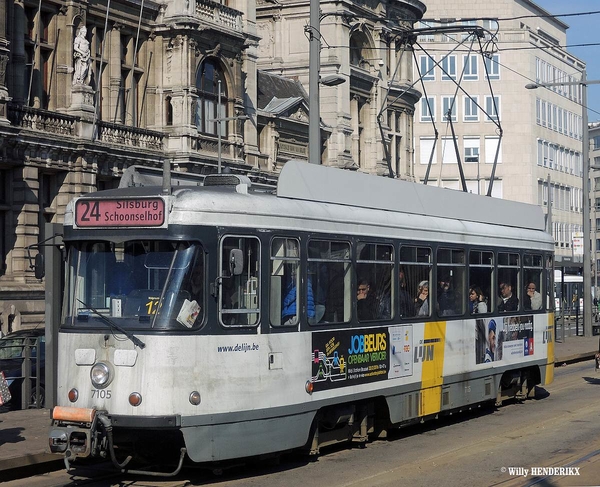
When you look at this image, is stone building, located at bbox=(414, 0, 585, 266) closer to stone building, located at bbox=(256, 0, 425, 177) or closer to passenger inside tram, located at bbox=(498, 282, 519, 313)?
stone building, located at bbox=(256, 0, 425, 177)

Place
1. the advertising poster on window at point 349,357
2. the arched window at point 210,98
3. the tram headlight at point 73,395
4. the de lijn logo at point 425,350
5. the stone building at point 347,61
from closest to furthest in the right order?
the tram headlight at point 73,395
the advertising poster on window at point 349,357
the de lijn logo at point 425,350
the arched window at point 210,98
the stone building at point 347,61

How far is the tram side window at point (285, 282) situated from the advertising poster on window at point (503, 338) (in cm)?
514

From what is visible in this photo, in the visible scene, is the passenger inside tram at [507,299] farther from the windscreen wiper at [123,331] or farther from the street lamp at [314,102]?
the windscreen wiper at [123,331]

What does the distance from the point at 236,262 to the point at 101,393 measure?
1.81 metres

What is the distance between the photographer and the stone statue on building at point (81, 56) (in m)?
34.2

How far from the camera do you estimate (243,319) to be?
11.6 m

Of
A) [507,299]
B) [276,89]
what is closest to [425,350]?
[507,299]

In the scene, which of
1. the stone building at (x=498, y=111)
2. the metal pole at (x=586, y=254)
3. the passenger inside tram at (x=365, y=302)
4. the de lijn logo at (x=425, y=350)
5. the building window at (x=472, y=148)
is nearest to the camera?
the passenger inside tram at (x=365, y=302)

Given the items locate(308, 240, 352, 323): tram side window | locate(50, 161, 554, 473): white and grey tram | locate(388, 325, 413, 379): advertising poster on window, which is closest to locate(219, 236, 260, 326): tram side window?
locate(50, 161, 554, 473): white and grey tram

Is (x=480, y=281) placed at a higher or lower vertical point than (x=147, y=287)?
higher

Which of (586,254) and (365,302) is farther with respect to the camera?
(586,254)

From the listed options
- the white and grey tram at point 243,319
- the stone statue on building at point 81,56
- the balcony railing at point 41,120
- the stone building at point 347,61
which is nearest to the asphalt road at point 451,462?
the white and grey tram at point 243,319

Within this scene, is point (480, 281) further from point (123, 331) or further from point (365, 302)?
point (123, 331)

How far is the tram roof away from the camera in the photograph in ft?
42.2
